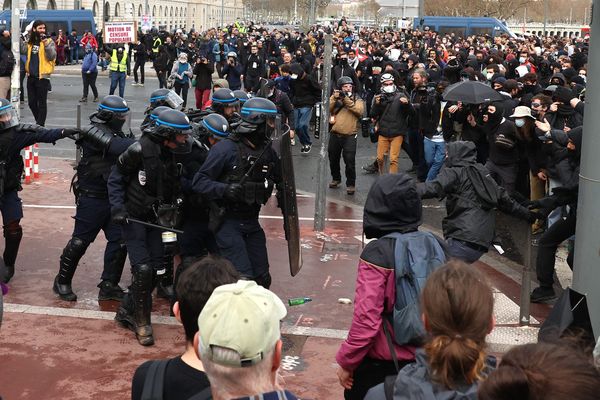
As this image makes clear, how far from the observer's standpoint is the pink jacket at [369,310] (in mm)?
4375

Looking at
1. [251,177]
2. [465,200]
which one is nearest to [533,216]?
[465,200]

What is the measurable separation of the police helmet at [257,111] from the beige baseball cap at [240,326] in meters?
4.67

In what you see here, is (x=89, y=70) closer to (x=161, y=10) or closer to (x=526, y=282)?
(x=526, y=282)

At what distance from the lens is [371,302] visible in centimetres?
437

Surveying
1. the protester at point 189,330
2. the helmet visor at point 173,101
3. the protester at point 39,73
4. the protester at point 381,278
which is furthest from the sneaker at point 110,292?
the protester at point 39,73

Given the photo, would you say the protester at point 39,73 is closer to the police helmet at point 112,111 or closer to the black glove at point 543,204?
the police helmet at point 112,111

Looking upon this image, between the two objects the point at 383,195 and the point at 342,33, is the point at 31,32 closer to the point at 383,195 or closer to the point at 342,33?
the point at 383,195

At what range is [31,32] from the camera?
→ 19562 millimetres

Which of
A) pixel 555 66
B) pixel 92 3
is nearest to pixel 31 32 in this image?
pixel 555 66

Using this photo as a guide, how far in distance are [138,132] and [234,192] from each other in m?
11.5

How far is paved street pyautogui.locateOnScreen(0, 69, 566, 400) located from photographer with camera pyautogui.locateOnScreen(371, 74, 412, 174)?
4.96 ft

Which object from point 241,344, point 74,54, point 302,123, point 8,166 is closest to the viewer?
point 241,344

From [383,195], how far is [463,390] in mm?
1652

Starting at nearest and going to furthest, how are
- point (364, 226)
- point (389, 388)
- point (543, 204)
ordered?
1. point (389, 388)
2. point (364, 226)
3. point (543, 204)
